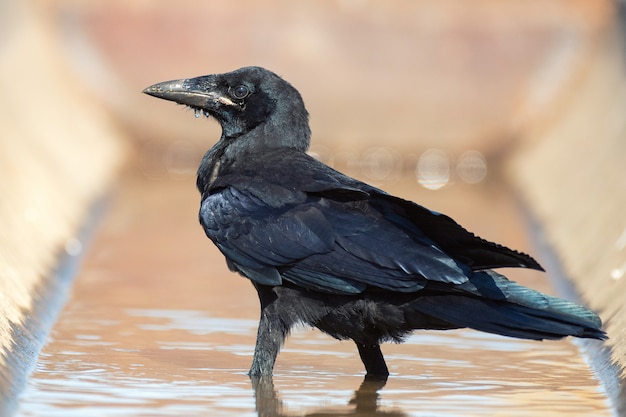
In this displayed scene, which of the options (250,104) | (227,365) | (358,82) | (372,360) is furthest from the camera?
(358,82)

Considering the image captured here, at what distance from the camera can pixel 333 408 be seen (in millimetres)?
6434

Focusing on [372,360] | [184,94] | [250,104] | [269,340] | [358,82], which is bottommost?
[358,82]

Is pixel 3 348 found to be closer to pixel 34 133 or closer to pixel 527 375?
pixel 527 375

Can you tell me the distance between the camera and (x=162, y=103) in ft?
59.1

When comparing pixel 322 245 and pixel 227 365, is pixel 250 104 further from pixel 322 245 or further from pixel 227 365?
pixel 227 365

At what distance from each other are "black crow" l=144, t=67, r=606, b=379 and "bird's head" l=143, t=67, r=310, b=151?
0.57 ft

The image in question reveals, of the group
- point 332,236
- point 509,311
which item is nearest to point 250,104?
point 332,236

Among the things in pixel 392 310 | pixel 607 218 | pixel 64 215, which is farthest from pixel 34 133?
pixel 392 310

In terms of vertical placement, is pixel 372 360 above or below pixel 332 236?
below

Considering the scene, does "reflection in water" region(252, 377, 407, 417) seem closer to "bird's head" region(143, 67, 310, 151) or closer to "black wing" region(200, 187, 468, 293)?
"black wing" region(200, 187, 468, 293)

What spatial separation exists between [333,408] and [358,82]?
12.2 metres

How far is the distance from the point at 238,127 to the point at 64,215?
14.1 ft

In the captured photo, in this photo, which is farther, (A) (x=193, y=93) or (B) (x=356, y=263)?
(A) (x=193, y=93)

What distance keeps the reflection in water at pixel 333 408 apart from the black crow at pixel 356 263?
0.15m
